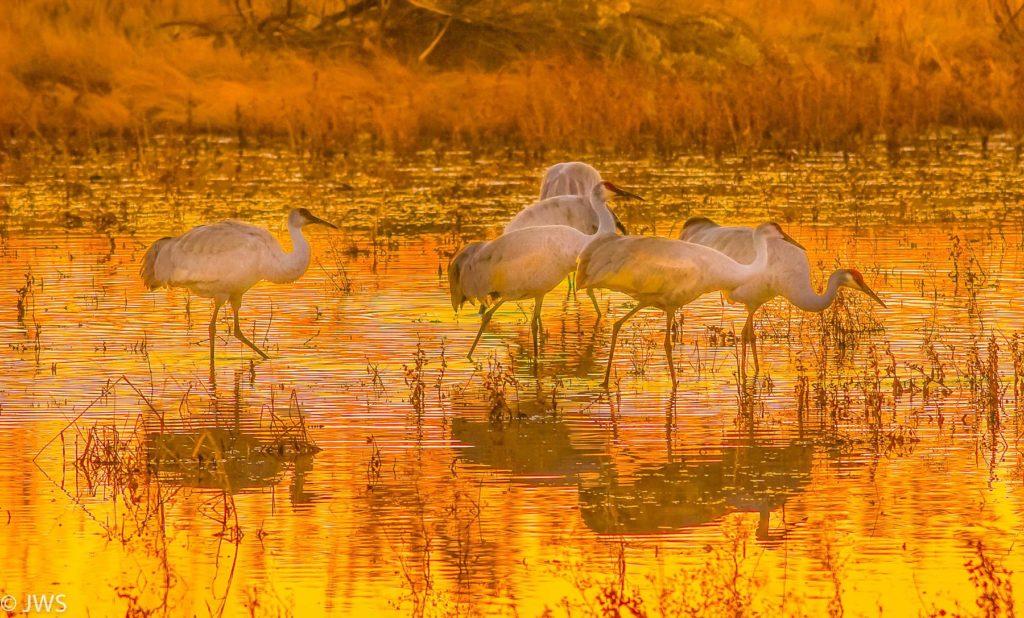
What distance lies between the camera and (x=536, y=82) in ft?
82.3

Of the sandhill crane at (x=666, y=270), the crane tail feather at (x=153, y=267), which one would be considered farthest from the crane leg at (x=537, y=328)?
the crane tail feather at (x=153, y=267)

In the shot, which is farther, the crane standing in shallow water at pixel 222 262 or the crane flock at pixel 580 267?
the crane standing in shallow water at pixel 222 262

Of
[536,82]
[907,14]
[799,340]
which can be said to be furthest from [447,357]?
[907,14]

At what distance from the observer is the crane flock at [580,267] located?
10648 mm

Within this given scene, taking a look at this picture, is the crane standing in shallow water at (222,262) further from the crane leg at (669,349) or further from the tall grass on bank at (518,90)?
the tall grass on bank at (518,90)

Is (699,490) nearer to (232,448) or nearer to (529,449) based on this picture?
(529,449)

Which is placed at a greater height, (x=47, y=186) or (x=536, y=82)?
(x=536, y=82)

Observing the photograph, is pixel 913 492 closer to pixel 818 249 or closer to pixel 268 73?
pixel 818 249

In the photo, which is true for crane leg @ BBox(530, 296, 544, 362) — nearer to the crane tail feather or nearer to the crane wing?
the crane wing

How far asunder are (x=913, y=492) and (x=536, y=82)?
17582mm

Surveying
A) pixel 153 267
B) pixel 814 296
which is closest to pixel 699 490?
pixel 814 296

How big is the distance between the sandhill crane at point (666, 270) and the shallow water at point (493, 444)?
1.40 ft
